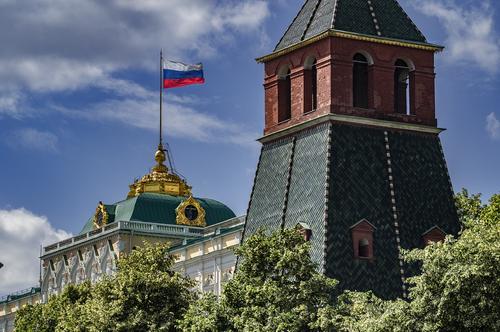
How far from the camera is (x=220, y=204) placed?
6398 inches

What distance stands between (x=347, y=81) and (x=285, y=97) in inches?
196

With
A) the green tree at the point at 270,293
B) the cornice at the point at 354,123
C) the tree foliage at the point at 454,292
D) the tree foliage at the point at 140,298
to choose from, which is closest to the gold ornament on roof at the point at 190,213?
the tree foliage at the point at 140,298

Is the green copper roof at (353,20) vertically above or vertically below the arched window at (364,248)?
above

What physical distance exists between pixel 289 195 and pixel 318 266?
716 centimetres

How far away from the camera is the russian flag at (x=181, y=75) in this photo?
142m

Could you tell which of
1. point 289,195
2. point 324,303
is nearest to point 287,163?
point 289,195

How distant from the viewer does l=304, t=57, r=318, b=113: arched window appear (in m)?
91.3

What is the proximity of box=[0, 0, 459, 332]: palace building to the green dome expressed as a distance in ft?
210

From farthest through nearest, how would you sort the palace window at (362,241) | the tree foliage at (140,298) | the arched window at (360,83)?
1. the arched window at (360,83)
2. the tree foliage at (140,298)
3. the palace window at (362,241)

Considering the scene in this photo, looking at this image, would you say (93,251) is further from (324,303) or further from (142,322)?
(324,303)

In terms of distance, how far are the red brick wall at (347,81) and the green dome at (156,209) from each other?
64.2 m

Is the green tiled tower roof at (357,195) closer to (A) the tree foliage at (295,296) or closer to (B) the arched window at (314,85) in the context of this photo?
Answer: (B) the arched window at (314,85)

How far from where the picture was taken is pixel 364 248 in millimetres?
86438

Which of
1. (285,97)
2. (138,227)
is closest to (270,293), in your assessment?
(285,97)
